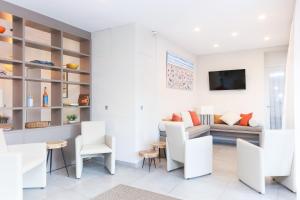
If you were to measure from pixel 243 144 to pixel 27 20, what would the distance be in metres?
3.90

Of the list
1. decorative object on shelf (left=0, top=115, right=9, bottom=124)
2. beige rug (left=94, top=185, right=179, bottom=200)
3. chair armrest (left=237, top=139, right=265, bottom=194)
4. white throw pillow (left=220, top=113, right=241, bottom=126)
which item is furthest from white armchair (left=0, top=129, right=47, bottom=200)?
white throw pillow (left=220, top=113, right=241, bottom=126)

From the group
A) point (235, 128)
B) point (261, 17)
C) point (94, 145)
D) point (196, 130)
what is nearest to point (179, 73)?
point (196, 130)

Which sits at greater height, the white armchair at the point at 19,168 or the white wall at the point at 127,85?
the white wall at the point at 127,85

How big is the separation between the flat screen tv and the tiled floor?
3.19 metres

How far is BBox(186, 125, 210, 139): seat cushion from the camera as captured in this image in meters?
4.76

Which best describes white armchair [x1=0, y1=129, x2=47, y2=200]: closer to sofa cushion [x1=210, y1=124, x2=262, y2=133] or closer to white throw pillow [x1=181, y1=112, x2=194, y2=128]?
white throw pillow [x1=181, y1=112, x2=194, y2=128]

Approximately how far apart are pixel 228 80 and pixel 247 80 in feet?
1.78

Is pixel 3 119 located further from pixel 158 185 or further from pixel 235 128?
pixel 235 128

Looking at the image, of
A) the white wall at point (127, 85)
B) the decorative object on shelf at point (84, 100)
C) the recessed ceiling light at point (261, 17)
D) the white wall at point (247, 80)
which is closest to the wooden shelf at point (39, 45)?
the white wall at point (127, 85)

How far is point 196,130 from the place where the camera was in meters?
5.02

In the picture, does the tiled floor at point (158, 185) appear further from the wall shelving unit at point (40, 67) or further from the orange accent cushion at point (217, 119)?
the orange accent cushion at point (217, 119)

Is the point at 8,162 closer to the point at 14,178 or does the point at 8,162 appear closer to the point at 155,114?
the point at 14,178

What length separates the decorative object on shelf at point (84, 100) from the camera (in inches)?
171

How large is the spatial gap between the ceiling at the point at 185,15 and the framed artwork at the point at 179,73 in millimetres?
684
